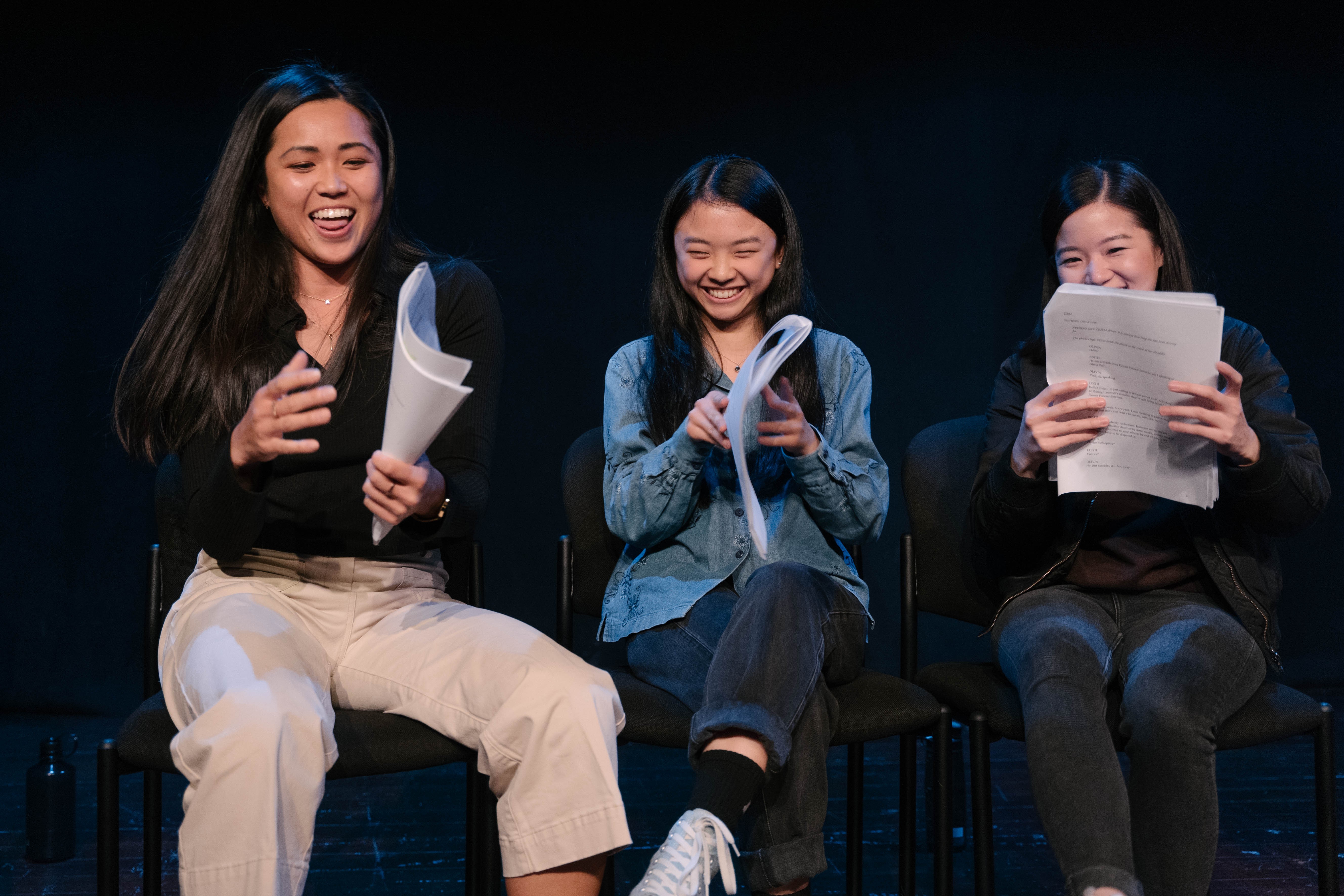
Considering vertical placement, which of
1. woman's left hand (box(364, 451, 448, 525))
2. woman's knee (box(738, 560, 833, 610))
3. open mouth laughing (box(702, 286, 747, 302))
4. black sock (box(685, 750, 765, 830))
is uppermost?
open mouth laughing (box(702, 286, 747, 302))

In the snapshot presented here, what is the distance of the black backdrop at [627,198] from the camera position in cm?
382

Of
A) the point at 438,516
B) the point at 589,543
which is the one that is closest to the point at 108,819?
the point at 438,516

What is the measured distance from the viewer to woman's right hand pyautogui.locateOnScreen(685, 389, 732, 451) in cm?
180

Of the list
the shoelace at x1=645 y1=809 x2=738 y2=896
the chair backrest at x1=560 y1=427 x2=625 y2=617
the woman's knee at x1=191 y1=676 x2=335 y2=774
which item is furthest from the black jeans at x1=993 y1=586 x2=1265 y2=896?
the woman's knee at x1=191 y1=676 x2=335 y2=774

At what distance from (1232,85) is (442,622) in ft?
11.5

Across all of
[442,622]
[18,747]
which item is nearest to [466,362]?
[442,622]

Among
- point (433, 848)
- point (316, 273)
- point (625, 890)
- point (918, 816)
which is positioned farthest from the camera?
point (918, 816)

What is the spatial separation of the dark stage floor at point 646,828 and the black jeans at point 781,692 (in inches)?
30.7

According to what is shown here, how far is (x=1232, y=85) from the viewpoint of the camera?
3.90m

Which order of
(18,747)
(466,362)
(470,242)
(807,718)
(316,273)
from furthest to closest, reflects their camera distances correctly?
(470,242)
(18,747)
(316,273)
(807,718)
(466,362)

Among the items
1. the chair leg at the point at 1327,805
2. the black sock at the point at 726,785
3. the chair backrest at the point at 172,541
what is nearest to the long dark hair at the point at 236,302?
the chair backrest at the point at 172,541

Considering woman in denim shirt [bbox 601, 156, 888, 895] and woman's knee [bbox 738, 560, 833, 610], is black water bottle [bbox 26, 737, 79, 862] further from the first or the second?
woman's knee [bbox 738, 560, 833, 610]

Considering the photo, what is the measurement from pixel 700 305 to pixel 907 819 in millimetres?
1015

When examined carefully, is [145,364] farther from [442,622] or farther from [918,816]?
[918,816]
